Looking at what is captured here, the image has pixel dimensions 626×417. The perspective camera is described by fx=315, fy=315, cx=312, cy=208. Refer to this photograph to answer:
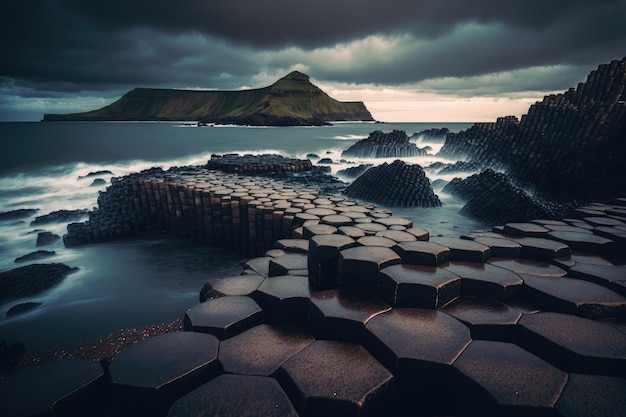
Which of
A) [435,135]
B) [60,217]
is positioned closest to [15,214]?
[60,217]

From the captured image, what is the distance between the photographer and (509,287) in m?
2.39

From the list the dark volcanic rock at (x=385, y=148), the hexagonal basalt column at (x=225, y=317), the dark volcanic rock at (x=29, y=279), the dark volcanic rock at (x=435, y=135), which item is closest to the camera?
→ the hexagonal basalt column at (x=225, y=317)

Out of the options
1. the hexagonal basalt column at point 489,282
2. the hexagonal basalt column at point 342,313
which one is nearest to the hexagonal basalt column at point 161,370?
the hexagonal basalt column at point 342,313

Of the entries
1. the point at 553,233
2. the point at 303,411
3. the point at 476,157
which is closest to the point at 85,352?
the point at 303,411

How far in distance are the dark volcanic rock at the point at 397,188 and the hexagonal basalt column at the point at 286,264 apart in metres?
7.21

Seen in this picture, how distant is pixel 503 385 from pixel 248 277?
2.31 m

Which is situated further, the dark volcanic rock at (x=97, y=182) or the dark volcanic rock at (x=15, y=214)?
the dark volcanic rock at (x=97, y=182)

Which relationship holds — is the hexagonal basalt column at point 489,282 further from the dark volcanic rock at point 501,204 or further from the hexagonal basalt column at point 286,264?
the dark volcanic rock at point 501,204

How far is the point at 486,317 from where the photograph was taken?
2150mm

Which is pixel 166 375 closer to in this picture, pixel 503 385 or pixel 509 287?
pixel 503 385

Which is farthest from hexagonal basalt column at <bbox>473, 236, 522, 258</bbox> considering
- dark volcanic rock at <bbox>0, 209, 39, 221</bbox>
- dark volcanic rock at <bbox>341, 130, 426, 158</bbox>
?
dark volcanic rock at <bbox>341, 130, 426, 158</bbox>

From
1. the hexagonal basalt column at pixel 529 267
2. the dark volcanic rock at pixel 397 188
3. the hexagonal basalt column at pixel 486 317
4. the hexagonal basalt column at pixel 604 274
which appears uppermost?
the hexagonal basalt column at pixel 604 274

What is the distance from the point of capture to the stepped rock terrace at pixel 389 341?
159 centimetres

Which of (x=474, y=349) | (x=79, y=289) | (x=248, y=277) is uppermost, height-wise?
(x=474, y=349)
